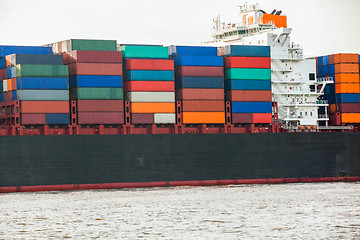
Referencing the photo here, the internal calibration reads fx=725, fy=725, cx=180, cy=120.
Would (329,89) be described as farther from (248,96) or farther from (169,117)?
(169,117)

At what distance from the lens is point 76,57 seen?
39906 millimetres

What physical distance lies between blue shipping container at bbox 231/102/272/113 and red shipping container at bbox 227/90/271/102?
0.19 m

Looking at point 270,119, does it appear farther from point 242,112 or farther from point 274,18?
point 274,18

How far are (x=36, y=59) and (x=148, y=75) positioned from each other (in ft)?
20.8

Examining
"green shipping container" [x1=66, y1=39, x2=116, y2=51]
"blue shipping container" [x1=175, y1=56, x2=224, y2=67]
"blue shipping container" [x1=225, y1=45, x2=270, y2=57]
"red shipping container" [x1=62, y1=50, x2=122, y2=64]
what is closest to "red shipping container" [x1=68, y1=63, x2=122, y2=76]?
"red shipping container" [x1=62, y1=50, x2=122, y2=64]

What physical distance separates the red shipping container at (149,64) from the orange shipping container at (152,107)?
6.78ft

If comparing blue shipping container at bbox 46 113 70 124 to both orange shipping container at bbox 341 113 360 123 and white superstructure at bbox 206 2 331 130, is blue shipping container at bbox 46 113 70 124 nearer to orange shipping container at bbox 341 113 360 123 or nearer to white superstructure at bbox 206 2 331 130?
white superstructure at bbox 206 2 331 130

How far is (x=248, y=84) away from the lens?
43406 millimetres

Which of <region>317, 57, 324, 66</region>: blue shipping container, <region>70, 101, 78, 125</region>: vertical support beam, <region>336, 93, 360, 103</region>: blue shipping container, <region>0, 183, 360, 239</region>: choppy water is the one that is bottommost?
<region>0, 183, 360, 239</region>: choppy water

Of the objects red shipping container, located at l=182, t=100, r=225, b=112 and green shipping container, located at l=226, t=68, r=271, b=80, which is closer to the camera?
red shipping container, located at l=182, t=100, r=225, b=112

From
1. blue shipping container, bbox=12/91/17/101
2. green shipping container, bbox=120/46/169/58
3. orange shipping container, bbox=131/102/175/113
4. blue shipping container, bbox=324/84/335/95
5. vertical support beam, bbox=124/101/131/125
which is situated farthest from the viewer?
blue shipping container, bbox=324/84/335/95

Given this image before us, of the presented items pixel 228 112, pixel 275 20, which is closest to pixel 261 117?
pixel 228 112

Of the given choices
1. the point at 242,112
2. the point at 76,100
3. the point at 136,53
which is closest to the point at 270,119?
the point at 242,112

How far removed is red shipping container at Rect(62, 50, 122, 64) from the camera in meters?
40.0
